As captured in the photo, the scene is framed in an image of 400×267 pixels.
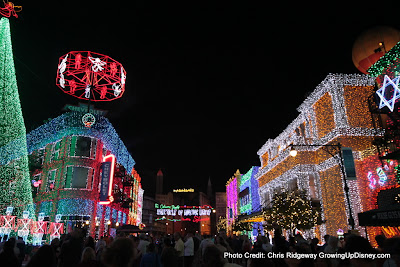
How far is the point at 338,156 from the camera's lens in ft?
75.6

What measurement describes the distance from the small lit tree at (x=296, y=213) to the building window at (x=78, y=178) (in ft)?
69.8

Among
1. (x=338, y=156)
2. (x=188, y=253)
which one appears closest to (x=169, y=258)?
(x=188, y=253)

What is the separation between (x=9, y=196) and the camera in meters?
15.2

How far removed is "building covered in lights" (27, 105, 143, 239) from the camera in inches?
1249

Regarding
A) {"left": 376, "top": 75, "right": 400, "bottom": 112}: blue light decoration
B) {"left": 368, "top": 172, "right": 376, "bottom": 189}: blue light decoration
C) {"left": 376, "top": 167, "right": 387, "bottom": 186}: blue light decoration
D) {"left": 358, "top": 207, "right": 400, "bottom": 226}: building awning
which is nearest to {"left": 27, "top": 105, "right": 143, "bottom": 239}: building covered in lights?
{"left": 368, "top": 172, "right": 376, "bottom": 189}: blue light decoration

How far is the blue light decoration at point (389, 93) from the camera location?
1688cm

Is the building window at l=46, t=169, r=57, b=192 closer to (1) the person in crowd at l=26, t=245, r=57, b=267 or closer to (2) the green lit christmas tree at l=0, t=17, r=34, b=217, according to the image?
(2) the green lit christmas tree at l=0, t=17, r=34, b=217

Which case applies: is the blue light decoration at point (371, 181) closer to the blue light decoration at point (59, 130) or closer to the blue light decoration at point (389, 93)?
the blue light decoration at point (389, 93)

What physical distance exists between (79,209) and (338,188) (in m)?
26.6

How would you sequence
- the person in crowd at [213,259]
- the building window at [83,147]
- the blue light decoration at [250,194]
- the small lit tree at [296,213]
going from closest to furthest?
the person in crowd at [213,259]
the small lit tree at [296,213]
the building window at [83,147]
the blue light decoration at [250,194]

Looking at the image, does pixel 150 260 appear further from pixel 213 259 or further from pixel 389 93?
pixel 389 93

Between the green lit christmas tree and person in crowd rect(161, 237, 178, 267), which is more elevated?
the green lit christmas tree

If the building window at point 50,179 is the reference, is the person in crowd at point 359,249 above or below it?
below

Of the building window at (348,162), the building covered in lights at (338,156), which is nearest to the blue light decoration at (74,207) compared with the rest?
the building covered in lights at (338,156)
